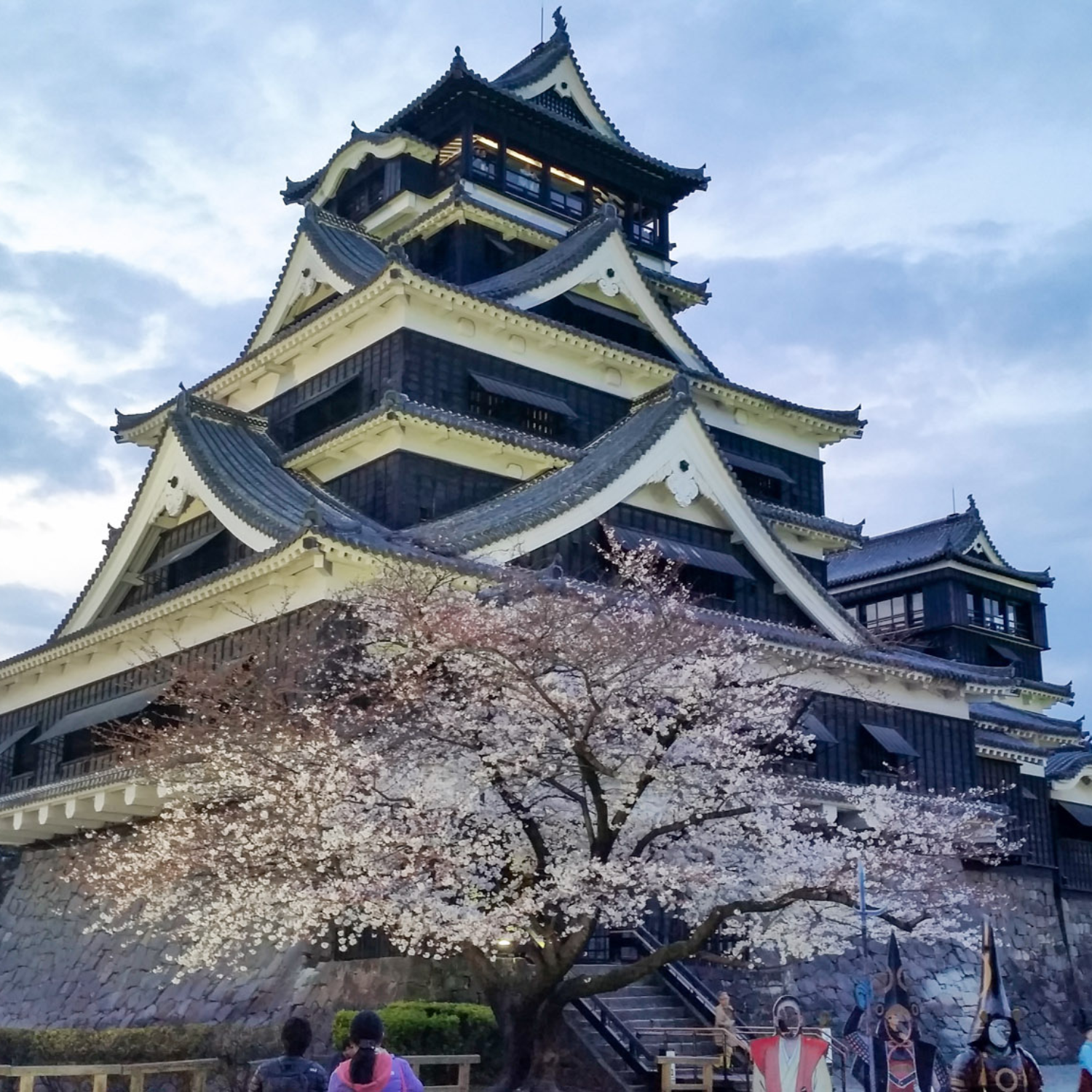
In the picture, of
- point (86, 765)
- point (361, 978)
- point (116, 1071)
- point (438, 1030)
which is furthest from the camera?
point (86, 765)

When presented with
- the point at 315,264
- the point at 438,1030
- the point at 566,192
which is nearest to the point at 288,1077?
the point at 438,1030

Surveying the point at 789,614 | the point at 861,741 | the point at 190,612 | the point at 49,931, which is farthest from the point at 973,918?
the point at 49,931

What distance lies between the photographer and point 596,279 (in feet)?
85.6

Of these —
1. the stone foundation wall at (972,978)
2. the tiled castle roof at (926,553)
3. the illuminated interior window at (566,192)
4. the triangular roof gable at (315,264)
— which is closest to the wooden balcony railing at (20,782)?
the triangular roof gable at (315,264)

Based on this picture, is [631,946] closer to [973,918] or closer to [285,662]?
[285,662]

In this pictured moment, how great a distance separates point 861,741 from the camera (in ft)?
73.4

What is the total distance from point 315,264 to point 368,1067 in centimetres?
2175

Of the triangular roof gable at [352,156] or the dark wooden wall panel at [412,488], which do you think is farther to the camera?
the triangular roof gable at [352,156]

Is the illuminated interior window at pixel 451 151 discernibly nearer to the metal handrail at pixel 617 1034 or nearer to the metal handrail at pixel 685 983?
the metal handrail at pixel 685 983

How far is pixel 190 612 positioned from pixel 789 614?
32.5 ft

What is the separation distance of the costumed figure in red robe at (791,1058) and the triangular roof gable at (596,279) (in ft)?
54.1

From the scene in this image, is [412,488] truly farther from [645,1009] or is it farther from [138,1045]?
[138,1045]

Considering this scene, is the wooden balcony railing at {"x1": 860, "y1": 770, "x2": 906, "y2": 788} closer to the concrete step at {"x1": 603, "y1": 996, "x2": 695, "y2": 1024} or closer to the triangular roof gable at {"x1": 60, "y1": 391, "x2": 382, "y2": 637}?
the concrete step at {"x1": 603, "y1": 996, "x2": 695, "y2": 1024}

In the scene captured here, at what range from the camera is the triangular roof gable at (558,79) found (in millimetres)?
29703
